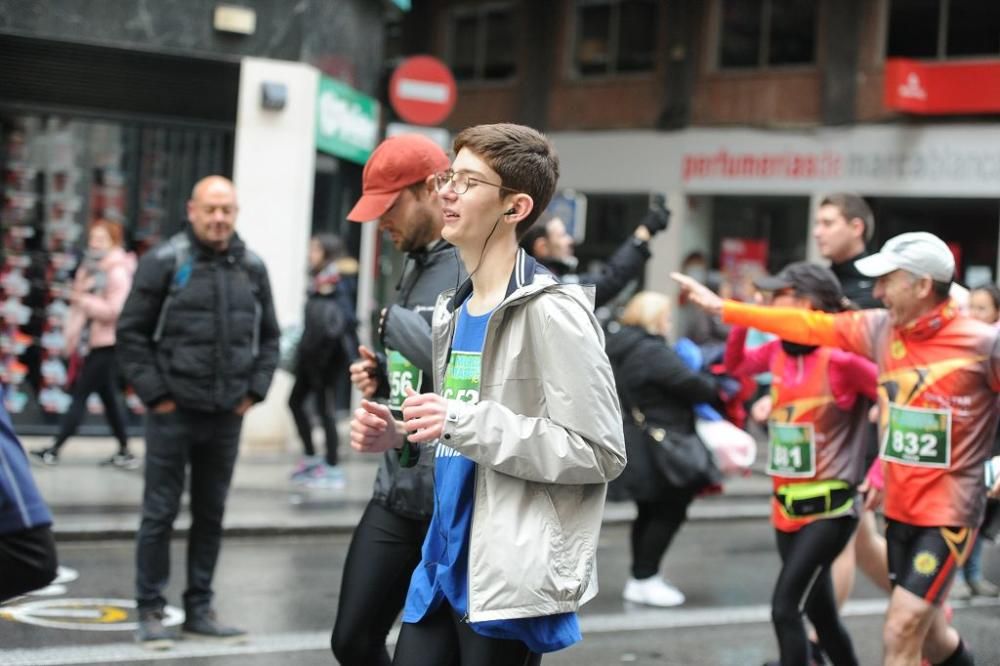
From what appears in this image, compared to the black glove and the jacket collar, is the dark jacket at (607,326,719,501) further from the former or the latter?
the jacket collar

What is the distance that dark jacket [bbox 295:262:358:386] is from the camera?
39.1 ft

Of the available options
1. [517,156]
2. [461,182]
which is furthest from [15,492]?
[517,156]

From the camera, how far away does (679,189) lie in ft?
79.9

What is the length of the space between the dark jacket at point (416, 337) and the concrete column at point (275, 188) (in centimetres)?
911

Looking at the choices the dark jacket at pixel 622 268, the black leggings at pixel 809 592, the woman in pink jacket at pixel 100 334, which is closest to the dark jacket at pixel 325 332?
the woman in pink jacket at pixel 100 334

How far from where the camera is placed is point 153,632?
22.2 ft

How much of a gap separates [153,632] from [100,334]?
5836mm

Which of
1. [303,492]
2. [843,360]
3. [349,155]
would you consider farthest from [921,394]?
[349,155]

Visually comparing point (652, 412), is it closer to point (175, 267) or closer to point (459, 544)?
point (175, 267)

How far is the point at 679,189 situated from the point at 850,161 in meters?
3.05

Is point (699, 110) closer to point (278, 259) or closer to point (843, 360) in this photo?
point (278, 259)

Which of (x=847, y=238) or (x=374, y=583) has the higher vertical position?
(x=847, y=238)

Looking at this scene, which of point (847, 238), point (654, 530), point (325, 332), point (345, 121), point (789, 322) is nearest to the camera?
point (789, 322)

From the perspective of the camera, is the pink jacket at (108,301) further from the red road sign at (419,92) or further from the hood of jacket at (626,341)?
the hood of jacket at (626,341)
